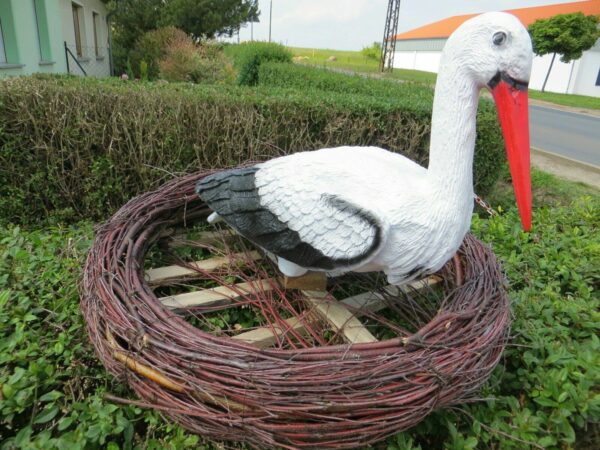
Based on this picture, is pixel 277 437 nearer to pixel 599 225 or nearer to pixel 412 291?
pixel 412 291

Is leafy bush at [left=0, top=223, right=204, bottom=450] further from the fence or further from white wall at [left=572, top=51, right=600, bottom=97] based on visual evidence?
white wall at [left=572, top=51, right=600, bottom=97]

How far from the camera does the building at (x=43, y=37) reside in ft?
18.0

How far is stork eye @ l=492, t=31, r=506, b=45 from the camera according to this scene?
3.37 feet

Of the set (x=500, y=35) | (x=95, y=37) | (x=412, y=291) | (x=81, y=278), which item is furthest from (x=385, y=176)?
(x=95, y=37)

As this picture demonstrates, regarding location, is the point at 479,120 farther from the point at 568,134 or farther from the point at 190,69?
the point at 568,134

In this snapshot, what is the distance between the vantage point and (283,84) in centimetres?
682

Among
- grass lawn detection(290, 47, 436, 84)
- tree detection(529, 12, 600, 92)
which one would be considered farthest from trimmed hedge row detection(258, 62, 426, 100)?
tree detection(529, 12, 600, 92)

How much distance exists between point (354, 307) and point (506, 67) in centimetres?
94

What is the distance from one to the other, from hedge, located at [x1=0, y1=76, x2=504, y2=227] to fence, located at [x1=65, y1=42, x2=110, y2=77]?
6.22m

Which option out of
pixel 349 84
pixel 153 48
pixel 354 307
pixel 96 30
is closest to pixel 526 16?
pixel 153 48

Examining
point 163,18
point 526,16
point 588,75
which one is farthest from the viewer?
point 526,16

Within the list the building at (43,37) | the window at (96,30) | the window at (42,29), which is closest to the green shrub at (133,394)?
the building at (43,37)

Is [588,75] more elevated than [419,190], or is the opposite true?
[588,75]

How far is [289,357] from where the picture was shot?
1065mm
